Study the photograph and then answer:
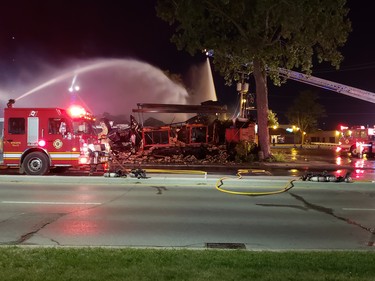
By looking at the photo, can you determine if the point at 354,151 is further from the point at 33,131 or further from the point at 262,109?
the point at 33,131

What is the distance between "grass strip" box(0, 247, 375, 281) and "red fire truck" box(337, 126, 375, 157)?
95.4ft

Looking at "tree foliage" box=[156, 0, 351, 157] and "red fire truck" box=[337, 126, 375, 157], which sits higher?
"tree foliage" box=[156, 0, 351, 157]

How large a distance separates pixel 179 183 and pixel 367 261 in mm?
8630

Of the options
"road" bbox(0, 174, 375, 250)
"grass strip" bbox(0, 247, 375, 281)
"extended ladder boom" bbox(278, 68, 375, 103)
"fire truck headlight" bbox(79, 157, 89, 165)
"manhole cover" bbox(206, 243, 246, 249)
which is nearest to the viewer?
"grass strip" bbox(0, 247, 375, 281)

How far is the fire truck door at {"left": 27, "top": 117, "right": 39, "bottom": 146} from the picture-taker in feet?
53.2

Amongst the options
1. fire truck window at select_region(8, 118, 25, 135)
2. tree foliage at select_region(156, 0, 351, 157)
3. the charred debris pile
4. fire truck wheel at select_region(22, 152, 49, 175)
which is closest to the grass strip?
fire truck wheel at select_region(22, 152, 49, 175)

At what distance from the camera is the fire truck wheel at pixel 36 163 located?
16156 millimetres

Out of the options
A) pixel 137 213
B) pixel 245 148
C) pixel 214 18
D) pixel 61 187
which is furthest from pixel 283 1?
pixel 137 213

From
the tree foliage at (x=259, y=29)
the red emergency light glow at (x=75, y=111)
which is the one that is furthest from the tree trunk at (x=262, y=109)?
the red emergency light glow at (x=75, y=111)

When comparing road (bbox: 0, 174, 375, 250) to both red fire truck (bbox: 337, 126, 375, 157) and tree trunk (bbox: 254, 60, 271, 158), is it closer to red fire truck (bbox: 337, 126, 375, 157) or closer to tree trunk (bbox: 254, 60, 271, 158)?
tree trunk (bbox: 254, 60, 271, 158)

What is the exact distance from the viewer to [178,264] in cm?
544

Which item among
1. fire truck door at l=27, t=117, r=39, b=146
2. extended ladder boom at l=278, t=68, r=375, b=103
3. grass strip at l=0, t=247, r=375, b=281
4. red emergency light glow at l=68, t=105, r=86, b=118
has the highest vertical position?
extended ladder boom at l=278, t=68, r=375, b=103

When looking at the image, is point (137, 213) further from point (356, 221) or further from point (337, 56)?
point (337, 56)

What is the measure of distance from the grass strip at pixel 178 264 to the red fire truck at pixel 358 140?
95.4ft
